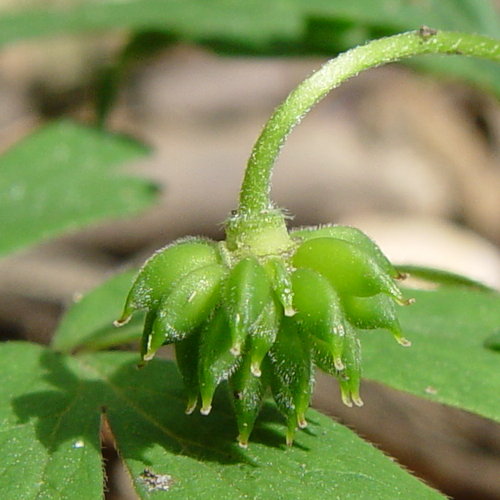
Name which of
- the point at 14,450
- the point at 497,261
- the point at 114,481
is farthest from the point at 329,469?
the point at 497,261

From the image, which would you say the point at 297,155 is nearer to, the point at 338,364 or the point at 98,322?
the point at 98,322

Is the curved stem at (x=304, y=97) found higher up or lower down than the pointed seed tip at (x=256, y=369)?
higher up

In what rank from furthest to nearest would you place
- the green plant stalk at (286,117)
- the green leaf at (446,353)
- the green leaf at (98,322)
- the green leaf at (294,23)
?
the green leaf at (294,23)
the green leaf at (98,322)
the green leaf at (446,353)
the green plant stalk at (286,117)

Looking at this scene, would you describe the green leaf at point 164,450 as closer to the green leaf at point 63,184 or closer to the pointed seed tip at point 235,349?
the pointed seed tip at point 235,349

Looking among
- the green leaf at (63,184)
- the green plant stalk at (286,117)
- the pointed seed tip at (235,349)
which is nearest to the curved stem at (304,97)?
the green plant stalk at (286,117)

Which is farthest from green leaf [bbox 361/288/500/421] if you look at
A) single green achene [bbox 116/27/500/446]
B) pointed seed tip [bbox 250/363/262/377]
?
pointed seed tip [bbox 250/363/262/377]

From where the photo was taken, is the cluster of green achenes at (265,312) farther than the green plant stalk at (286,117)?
No

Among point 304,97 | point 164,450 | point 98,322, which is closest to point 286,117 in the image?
point 304,97
